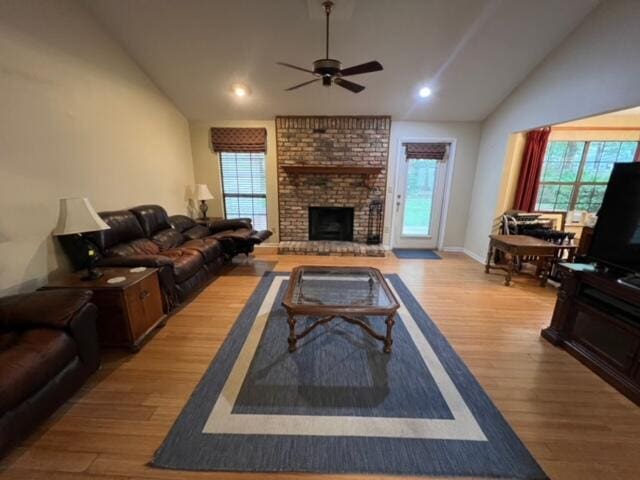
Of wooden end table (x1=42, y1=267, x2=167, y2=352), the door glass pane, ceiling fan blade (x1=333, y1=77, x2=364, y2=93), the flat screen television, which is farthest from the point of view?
the door glass pane

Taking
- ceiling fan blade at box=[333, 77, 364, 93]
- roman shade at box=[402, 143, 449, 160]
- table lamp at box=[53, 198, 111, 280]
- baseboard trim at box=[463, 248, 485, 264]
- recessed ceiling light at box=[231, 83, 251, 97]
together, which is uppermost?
recessed ceiling light at box=[231, 83, 251, 97]

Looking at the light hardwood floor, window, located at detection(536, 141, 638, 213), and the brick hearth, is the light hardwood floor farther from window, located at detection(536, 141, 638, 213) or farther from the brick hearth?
window, located at detection(536, 141, 638, 213)

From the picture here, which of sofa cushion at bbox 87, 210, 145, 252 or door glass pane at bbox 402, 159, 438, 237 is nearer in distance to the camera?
sofa cushion at bbox 87, 210, 145, 252

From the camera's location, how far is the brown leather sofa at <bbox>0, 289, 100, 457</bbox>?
48.9 inches

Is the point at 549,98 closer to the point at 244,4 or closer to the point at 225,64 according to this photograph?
the point at 244,4

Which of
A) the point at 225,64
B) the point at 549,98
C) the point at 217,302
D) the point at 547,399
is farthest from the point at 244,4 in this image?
the point at 547,399

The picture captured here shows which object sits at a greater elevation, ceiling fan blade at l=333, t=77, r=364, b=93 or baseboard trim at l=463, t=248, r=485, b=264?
ceiling fan blade at l=333, t=77, r=364, b=93

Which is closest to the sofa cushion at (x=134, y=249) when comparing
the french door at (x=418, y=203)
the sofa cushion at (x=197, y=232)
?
the sofa cushion at (x=197, y=232)

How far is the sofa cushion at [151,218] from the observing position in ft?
10.5

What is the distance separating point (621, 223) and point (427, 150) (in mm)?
3120

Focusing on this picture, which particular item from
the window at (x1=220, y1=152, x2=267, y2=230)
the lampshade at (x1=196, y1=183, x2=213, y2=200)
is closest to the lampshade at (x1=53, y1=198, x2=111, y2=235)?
the lampshade at (x1=196, y1=183, x2=213, y2=200)

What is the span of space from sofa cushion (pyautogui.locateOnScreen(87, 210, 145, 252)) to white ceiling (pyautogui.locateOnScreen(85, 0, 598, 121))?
208 cm

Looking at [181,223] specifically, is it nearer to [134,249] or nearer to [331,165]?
[134,249]

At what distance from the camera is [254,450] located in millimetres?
1328
